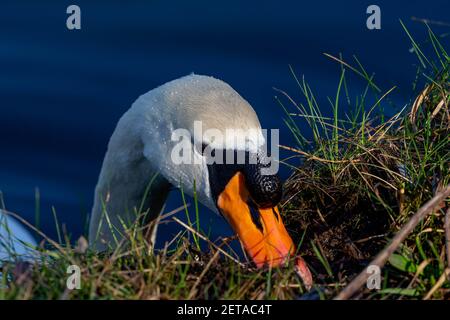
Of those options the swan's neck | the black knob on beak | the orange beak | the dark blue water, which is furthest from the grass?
the dark blue water

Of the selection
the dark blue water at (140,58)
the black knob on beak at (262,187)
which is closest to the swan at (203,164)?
the black knob on beak at (262,187)

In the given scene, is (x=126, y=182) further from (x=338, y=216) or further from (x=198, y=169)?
(x=338, y=216)

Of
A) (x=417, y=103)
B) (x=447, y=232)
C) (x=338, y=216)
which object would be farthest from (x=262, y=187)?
(x=417, y=103)

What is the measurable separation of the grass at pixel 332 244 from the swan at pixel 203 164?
0.18m

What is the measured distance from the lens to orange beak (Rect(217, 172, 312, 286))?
206 inches

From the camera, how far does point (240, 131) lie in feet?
18.6

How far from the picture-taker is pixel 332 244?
562cm

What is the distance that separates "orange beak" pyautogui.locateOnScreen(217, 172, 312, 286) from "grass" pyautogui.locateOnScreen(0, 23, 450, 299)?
12 cm

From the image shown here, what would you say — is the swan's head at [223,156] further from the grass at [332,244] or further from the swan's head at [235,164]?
the grass at [332,244]

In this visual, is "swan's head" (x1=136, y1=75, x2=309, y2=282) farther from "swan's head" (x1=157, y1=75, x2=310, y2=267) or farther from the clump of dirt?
the clump of dirt

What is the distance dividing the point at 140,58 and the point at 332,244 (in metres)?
5.33

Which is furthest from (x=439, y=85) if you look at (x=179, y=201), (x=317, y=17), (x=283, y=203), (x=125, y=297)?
(x=317, y=17)

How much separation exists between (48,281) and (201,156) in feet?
5.44

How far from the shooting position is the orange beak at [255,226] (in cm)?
523
